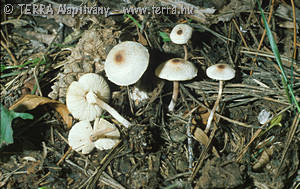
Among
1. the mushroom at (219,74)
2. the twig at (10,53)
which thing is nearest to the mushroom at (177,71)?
the mushroom at (219,74)

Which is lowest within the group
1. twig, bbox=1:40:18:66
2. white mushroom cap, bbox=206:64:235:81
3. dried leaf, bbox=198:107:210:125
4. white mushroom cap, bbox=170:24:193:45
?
dried leaf, bbox=198:107:210:125

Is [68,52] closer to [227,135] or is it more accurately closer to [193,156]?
[193,156]

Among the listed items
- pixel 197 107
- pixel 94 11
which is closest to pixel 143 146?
pixel 197 107

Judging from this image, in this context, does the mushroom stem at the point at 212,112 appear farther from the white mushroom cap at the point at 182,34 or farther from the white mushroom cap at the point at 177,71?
the white mushroom cap at the point at 182,34

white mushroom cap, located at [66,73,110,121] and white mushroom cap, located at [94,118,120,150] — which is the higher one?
white mushroom cap, located at [66,73,110,121]

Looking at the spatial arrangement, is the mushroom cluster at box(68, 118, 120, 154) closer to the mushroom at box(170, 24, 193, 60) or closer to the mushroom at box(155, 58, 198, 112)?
the mushroom at box(155, 58, 198, 112)

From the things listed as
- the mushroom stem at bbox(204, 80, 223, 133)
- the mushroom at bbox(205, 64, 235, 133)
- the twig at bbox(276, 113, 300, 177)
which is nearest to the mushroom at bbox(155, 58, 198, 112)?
the mushroom at bbox(205, 64, 235, 133)

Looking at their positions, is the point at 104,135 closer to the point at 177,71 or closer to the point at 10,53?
the point at 177,71

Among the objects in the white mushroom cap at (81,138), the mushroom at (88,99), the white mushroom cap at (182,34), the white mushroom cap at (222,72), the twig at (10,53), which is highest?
the white mushroom cap at (182,34)
